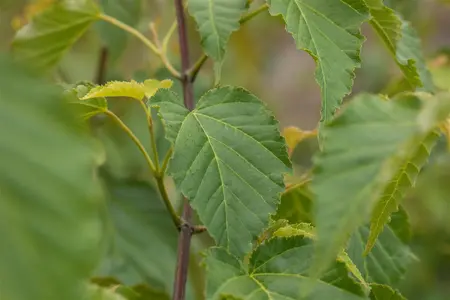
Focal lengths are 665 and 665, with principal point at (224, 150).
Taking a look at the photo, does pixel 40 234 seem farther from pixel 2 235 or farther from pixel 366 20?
pixel 366 20

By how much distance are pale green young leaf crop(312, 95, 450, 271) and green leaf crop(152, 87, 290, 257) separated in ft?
0.46

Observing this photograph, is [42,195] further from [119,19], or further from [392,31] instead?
[119,19]

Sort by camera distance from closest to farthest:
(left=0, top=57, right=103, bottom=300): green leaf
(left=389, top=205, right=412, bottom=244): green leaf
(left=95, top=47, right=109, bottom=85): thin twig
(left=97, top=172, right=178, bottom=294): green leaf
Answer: (left=0, top=57, right=103, bottom=300): green leaf
(left=389, top=205, right=412, bottom=244): green leaf
(left=97, top=172, right=178, bottom=294): green leaf
(left=95, top=47, right=109, bottom=85): thin twig

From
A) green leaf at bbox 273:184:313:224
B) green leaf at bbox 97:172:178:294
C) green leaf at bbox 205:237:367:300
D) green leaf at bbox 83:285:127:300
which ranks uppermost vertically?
green leaf at bbox 205:237:367:300

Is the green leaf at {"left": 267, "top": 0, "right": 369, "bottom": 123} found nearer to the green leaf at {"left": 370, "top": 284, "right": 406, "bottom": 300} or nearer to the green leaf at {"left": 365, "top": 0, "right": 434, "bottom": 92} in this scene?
the green leaf at {"left": 365, "top": 0, "right": 434, "bottom": 92}

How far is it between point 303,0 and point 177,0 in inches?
5.4

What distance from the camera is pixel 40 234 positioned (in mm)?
267

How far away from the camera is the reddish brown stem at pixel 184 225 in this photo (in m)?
0.53

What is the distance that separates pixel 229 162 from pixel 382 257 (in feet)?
0.70

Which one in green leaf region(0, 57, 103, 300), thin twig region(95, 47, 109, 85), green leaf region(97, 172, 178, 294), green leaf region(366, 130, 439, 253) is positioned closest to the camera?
green leaf region(0, 57, 103, 300)

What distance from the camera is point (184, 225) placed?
55cm

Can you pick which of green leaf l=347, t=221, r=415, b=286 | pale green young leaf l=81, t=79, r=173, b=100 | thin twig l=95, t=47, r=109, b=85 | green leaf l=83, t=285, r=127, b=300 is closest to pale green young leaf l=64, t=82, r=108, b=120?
pale green young leaf l=81, t=79, r=173, b=100

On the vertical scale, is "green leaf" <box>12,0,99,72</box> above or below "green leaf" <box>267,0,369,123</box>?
below

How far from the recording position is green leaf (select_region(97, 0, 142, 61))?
35.8 inches
